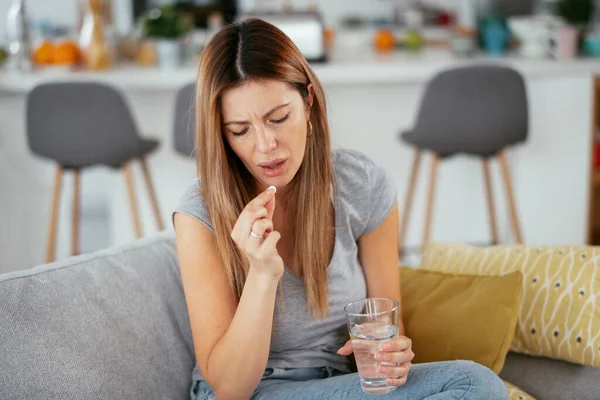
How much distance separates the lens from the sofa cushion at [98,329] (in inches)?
53.9

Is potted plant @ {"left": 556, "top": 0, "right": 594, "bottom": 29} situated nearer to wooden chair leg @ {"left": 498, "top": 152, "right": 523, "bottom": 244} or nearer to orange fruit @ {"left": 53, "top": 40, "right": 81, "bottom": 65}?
wooden chair leg @ {"left": 498, "top": 152, "right": 523, "bottom": 244}

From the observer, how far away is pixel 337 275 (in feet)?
5.31

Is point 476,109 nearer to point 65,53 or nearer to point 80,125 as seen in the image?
point 80,125

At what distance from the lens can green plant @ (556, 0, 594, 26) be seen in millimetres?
3979

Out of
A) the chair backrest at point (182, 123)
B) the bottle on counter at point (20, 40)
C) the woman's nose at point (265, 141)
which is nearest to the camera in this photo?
the woman's nose at point (265, 141)

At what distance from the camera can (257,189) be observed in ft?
5.31

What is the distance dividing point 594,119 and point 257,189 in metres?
2.52

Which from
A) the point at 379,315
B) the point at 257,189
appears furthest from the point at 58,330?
the point at 379,315

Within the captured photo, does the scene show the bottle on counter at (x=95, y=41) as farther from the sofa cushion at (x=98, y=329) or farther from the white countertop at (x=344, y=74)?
the sofa cushion at (x=98, y=329)

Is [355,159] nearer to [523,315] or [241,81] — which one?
[241,81]

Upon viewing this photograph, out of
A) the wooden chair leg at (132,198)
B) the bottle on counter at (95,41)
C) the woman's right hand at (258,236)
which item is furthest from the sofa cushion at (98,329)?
the bottle on counter at (95,41)

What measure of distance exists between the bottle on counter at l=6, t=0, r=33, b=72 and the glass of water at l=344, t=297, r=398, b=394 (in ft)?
9.14

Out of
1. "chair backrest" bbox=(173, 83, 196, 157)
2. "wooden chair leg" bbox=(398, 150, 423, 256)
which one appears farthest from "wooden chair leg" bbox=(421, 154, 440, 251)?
"chair backrest" bbox=(173, 83, 196, 157)

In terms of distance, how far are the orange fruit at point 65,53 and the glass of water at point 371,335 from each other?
2.79m
